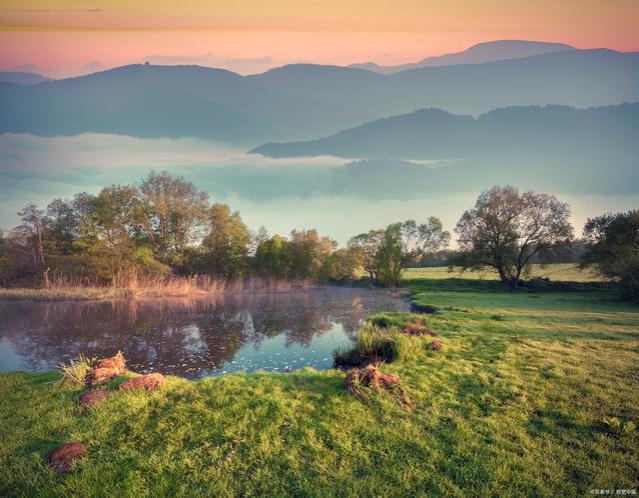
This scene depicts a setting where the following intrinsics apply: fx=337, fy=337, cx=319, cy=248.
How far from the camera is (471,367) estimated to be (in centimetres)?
1278

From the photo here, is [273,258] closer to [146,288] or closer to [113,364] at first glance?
[146,288]

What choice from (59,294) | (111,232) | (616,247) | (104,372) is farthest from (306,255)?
(104,372)

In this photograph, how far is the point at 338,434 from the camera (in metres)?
8.05

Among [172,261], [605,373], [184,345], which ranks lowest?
[184,345]

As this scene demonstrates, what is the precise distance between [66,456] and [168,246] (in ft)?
154

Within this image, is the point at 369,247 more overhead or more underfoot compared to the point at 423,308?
more overhead

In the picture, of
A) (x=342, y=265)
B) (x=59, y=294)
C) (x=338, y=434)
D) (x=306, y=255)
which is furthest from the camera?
(x=342, y=265)

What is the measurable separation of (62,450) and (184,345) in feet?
39.3

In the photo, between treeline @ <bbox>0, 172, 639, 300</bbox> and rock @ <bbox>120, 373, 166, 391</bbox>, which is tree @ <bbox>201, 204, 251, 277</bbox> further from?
rock @ <bbox>120, 373, 166, 391</bbox>

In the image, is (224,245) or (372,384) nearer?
(372,384)

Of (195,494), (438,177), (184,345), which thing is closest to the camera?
(195,494)

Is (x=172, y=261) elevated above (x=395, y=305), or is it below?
above

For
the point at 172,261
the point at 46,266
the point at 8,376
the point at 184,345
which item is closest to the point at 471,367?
the point at 184,345

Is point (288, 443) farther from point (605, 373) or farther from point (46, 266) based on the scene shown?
point (46, 266)
